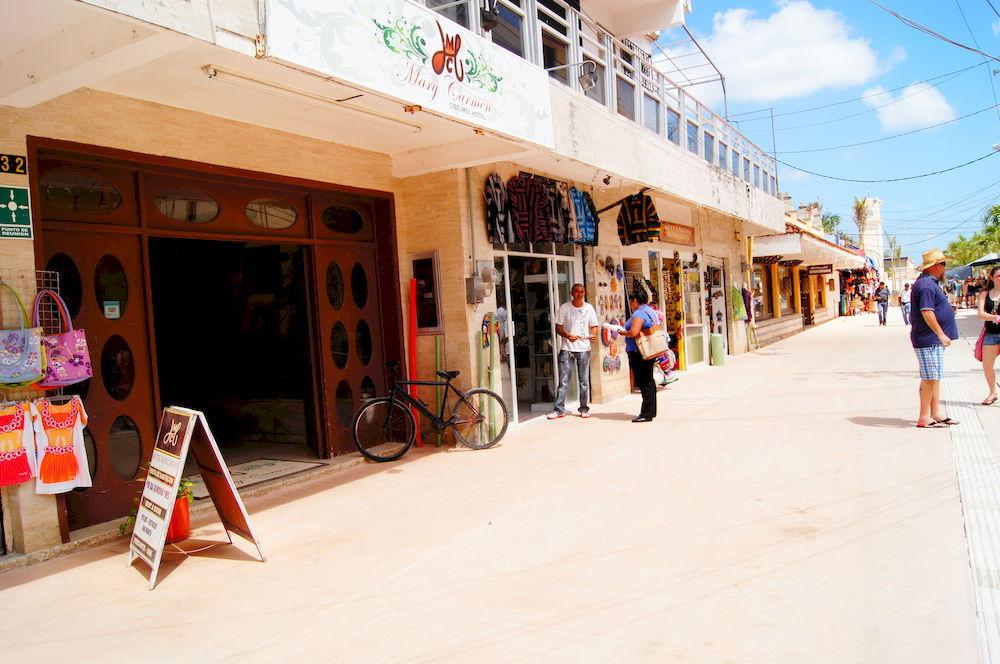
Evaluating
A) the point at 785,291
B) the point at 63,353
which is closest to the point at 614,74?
the point at 63,353

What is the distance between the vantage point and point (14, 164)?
4.91 metres

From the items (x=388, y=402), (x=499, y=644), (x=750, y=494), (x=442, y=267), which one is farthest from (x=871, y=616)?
(x=442, y=267)

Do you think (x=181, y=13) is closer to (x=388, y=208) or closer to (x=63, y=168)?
(x=63, y=168)

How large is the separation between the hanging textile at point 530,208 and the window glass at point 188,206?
148 inches

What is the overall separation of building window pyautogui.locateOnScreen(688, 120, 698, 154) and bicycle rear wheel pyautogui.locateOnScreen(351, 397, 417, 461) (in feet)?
27.9

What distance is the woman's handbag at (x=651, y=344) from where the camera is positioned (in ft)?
29.2

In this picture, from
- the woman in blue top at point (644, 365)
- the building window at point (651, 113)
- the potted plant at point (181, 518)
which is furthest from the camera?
the building window at point (651, 113)

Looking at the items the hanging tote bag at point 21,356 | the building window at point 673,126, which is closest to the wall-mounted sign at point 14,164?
the hanging tote bag at point 21,356

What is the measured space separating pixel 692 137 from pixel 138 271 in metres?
10.8

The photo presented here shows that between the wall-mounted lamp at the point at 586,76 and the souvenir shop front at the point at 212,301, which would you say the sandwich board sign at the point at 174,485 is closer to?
the souvenir shop front at the point at 212,301

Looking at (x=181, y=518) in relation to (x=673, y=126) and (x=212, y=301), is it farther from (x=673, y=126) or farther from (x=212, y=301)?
(x=673, y=126)

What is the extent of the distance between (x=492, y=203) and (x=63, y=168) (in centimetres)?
461

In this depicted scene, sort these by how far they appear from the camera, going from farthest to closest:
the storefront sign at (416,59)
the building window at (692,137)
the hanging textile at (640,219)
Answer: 1. the building window at (692,137)
2. the hanging textile at (640,219)
3. the storefront sign at (416,59)

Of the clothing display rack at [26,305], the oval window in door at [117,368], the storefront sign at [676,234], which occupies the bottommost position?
the oval window in door at [117,368]
